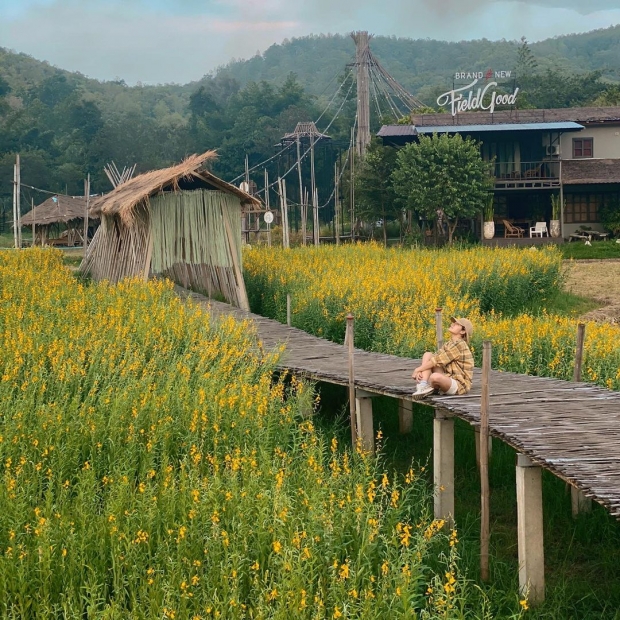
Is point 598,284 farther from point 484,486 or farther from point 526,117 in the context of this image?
point 484,486

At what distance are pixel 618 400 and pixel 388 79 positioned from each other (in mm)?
41596

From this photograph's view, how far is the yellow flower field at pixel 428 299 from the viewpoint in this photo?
10.9 m

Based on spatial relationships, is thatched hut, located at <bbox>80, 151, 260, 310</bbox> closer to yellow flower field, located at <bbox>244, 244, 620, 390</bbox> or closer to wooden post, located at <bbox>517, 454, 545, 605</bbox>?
yellow flower field, located at <bbox>244, 244, 620, 390</bbox>

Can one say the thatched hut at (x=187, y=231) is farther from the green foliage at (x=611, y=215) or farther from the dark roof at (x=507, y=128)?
the green foliage at (x=611, y=215)

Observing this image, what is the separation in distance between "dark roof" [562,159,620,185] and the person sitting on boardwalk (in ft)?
78.0

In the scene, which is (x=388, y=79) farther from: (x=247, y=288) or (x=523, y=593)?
(x=523, y=593)

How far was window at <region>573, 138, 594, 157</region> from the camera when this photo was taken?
32.4m

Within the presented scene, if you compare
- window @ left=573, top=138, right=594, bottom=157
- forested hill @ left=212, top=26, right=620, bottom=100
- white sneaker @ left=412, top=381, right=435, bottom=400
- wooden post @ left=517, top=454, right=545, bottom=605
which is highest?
forested hill @ left=212, top=26, right=620, bottom=100

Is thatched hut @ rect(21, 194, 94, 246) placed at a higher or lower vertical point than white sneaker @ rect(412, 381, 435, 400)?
higher

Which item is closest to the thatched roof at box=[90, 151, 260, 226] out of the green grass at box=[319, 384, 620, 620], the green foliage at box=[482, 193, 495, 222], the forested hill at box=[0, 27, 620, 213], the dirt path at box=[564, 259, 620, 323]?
the green grass at box=[319, 384, 620, 620]

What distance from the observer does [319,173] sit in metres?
49.3

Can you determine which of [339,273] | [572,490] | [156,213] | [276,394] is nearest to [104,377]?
[276,394]

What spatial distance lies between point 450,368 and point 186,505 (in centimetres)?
261

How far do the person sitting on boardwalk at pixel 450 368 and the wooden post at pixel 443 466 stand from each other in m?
0.21
